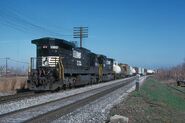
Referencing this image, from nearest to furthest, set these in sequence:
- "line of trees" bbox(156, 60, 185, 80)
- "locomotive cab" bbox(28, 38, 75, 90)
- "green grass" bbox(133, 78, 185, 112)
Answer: "green grass" bbox(133, 78, 185, 112), "locomotive cab" bbox(28, 38, 75, 90), "line of trees" bbox(156, 60, 185, 80)

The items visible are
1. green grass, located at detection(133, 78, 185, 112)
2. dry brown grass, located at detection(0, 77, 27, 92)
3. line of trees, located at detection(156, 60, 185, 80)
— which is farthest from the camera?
line of trees, located at detection(156, 60, 185, 80)

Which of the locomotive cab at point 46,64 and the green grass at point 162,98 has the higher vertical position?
the locomotive cab at point 46,64

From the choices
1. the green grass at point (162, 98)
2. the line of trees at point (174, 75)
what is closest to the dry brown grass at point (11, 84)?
the green grass at point (162, 98)

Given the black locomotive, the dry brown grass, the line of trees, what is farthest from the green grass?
the line of trees

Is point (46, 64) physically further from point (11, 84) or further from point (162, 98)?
point (162, 98)

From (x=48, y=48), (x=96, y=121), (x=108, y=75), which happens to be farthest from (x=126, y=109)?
(x=108, y=75)

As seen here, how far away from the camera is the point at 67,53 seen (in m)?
32.0

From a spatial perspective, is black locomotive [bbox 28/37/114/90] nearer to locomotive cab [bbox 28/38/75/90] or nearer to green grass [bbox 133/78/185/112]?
locomotive cab [bbox 28/38/75/90]

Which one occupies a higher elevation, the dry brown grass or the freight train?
the freight train

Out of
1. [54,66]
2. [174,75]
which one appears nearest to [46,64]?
[54,66]

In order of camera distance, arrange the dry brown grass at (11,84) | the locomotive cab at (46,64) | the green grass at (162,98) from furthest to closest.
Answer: the dry brown grass at (11,84), the locomotive cab at (46,64), the green grass at (162,98)

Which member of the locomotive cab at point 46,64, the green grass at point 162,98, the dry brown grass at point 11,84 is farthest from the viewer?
the dry brown grass at point 11,84

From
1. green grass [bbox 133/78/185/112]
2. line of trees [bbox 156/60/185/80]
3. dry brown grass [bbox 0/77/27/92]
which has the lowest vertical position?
green grass [bbox 133/78/185/112]

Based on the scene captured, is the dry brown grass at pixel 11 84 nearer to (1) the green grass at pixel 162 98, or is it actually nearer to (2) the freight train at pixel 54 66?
(2) the freight train at pixel 54 66
